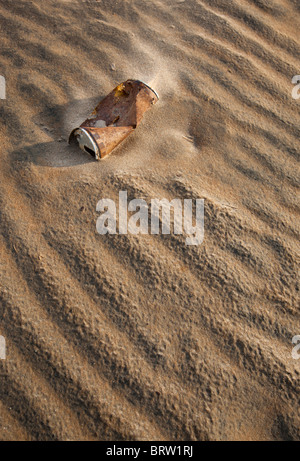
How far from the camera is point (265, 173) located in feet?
5.51

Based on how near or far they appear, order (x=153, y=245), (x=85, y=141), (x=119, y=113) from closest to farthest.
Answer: (x=153, y=245) < (x=85, y=141) < (x=119, y=113)

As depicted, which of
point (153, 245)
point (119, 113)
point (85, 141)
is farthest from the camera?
point (119, 113)

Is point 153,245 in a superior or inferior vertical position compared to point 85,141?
inferior

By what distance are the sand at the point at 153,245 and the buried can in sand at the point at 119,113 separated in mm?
64

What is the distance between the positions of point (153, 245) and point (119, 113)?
2.36 ft

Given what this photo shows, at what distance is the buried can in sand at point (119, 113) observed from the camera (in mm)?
1604

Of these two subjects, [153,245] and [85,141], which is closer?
[153,245]

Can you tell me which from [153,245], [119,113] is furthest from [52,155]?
[153,245]

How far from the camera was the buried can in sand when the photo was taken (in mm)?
1604

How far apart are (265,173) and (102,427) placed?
49.0 inches

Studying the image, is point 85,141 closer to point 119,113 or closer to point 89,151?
point 89,151

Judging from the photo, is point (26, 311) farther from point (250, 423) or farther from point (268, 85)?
point (268, 85)

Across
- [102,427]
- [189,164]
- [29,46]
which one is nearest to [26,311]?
[102,427]

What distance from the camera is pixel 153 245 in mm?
1404
